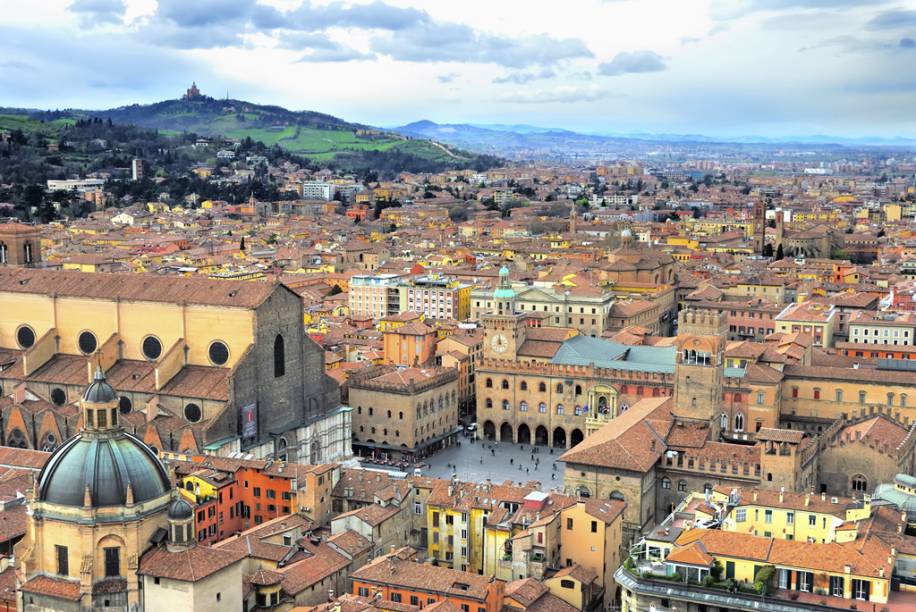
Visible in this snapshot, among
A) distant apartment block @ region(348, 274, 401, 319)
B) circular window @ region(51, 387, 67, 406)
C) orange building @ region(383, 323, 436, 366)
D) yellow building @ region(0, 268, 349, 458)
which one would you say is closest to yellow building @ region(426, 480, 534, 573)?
yellow building @ region(0, 268, 349, 458)

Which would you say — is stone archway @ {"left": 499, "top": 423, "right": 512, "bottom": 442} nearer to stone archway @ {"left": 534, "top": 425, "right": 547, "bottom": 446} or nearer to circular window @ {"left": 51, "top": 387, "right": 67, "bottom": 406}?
stone archway @ {"left": 534, "top": 425, "right": 547, "bottom": 446}

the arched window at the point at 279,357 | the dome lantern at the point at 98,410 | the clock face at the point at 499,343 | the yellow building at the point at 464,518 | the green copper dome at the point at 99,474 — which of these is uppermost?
the dome lantern at the point at 98,410

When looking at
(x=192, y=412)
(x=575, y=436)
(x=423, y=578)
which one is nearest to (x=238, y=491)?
(x=192, y=412)

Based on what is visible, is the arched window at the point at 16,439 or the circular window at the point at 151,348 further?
the circular window at the point at 151,348

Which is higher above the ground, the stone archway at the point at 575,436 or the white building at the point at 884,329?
the white building at the point at 884,329

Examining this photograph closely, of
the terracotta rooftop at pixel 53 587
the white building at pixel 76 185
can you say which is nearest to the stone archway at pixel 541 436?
the terracotta rooftop at pixel 53 587

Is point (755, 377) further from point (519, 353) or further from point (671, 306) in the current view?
point (671, 306)

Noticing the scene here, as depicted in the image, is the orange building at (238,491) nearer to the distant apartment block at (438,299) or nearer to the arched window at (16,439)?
the arched window at (16,439)

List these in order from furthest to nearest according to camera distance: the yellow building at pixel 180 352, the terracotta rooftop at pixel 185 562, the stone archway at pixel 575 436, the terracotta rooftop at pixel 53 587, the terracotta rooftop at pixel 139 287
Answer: the stone archway at pixel 575 436
the terracotta rooftop at pixel 139 287
the yellow building at pixel 180 352
the terracotta rooftop at pixel 53 587
the terracotta rooftop at pixel 185 562

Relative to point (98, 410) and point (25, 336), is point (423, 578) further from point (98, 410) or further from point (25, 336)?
point (25, 336)
